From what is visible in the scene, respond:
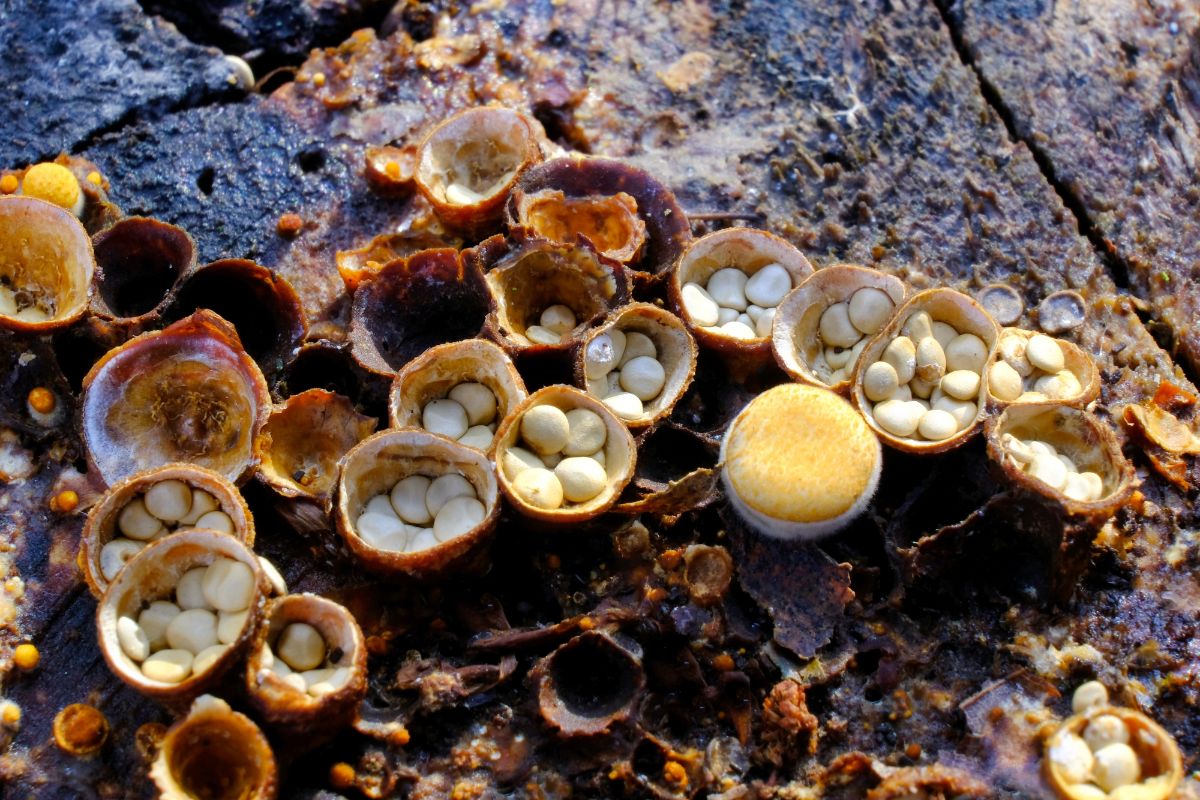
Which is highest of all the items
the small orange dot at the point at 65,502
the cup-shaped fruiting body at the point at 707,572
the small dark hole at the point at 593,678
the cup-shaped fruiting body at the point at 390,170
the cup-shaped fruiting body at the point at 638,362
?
the cup-shaped fruiting body at the point at 638,362

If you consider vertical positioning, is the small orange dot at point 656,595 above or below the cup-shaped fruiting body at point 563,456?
below

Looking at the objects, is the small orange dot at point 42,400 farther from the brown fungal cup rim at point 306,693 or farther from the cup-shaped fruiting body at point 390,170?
the cup-shaped fruiting body at point 390,170

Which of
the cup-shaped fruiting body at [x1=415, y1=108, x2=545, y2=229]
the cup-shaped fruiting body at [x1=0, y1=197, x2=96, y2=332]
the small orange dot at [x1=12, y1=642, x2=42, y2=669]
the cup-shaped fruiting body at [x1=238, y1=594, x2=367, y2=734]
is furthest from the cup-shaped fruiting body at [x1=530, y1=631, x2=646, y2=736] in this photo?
the cup-shaped fruiting body at [x1=0, y1=197, x2=96, y2=332]

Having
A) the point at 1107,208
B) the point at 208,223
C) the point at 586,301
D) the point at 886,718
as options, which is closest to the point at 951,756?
the point at 886,718

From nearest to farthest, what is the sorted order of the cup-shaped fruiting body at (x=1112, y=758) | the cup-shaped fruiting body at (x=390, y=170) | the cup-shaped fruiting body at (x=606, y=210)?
the cup-shaped fruiting body at (x=1112, y=758), the cup-shaped fruiting body at (x=606, y=210), the cup-shaped fruiting body at (x=390, y=170)

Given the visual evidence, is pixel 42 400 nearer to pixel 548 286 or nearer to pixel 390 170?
pixel 390 170

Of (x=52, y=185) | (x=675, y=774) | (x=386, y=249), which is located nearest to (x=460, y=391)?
(x=386, y=249)

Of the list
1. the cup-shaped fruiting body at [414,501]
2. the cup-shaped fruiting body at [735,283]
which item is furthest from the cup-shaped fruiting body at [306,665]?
the cup-shaped fruiting body at [735,283]
